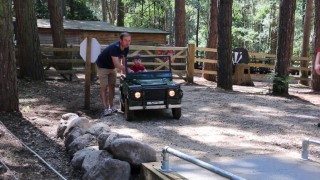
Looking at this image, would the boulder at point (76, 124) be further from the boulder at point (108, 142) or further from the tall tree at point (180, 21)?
the tall tree at point (180, 21)

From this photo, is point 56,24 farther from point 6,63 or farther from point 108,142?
point 108,142

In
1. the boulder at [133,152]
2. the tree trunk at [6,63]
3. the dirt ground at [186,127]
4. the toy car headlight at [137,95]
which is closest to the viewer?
the boulder at [133,152]

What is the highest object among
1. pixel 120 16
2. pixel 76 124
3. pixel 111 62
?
pixel 120 16

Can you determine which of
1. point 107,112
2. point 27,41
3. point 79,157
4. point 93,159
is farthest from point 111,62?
point 27,41

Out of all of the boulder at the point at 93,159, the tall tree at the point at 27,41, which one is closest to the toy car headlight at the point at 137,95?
the boulder at the point at 93,159

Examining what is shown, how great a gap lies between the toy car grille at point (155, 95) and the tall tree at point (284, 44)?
5939mm

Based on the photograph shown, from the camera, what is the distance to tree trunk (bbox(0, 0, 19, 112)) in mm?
8477

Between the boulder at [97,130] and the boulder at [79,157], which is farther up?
the boulder at [97,130]

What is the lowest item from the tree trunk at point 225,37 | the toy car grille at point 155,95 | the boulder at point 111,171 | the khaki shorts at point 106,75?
the boulder at point 111,171

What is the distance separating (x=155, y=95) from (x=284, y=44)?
6.32 meters

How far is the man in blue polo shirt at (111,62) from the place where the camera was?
8742mm

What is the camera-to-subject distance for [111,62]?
29.8 feet

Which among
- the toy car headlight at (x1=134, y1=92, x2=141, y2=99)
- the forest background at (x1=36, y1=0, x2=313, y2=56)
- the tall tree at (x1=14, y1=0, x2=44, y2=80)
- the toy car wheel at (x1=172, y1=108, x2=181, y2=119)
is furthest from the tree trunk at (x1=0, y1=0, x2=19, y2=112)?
Result: the forest background at (x1=36, y1=0, x2=313, y2=56)

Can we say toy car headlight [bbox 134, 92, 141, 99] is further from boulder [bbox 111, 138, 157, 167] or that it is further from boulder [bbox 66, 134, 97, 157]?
boulder [bbox 111, 138, 157, 167]
